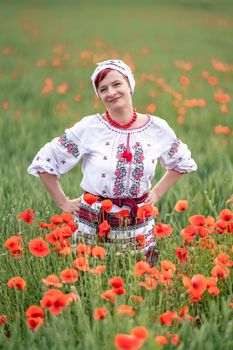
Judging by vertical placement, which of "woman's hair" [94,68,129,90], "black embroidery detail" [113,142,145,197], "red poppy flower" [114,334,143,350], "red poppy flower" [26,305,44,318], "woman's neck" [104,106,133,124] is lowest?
"red poppy flower" [26,305,44,318]

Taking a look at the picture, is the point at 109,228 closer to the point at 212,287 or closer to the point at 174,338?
the point at 212,287

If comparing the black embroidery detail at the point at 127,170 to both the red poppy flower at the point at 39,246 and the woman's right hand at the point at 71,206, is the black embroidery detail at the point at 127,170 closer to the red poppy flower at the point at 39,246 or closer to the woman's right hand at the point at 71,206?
the woman's right hand at the point at 71,206

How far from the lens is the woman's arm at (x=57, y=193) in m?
2.84

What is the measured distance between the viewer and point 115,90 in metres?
2.70

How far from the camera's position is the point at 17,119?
19.1ft

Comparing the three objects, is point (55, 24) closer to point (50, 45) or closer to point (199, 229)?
point (50, 45)

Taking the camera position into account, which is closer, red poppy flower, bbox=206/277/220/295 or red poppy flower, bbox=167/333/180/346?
red poppy flower, bbox=167/333/180/346

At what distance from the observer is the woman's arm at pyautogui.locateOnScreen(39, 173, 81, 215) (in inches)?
112

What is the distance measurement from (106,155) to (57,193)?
330 millimetres

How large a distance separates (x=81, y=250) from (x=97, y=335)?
364 millimetres

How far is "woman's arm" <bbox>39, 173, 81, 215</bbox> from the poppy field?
6.1 inches

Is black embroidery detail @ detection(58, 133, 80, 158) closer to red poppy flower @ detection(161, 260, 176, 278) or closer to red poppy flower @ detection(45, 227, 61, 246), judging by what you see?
red poppy flower @ detection(45, 227, 61, 246)

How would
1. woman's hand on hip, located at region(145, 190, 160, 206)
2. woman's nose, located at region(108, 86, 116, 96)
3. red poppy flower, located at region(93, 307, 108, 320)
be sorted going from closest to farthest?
red poppy flower, located at region(93, 307, 108, 320) < woman's nose, located at region(108, 86, 116, 96) < woman's hand on hip, located at region(145, 190, 160, 206)

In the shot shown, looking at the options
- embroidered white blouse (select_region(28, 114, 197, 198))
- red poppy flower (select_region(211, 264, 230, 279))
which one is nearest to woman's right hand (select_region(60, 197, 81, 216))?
embroidered white blouse (select_region(28, 114, 197, 198))
